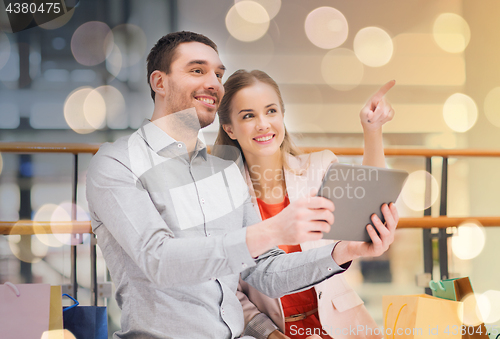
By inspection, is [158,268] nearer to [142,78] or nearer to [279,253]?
[279,253]

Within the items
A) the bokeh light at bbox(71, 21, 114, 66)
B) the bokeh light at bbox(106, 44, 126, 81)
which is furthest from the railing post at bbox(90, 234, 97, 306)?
the bokeh light at bbox(71, 21, 114, 66)

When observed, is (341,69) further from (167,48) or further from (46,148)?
(46,148)

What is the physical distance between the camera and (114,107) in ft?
9.13

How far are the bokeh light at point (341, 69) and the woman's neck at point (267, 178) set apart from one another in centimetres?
189

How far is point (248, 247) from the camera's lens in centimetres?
71

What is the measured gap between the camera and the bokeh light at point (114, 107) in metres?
2.78

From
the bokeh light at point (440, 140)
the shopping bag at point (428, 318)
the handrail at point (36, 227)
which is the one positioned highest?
the bokeh light at point (440, 140)

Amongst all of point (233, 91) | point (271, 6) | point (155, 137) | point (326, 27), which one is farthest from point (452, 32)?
point (155, 137)

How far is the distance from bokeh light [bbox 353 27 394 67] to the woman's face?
1923mm

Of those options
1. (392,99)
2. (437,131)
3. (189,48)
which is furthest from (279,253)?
(437,131)

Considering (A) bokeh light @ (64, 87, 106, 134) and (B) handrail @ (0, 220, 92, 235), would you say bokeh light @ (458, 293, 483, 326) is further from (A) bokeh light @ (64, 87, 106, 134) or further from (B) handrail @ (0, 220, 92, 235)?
(A) bokeh light @ (64, 87, 106, 134)

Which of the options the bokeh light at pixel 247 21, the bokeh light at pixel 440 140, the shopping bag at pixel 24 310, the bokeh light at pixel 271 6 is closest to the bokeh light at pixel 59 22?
the bokeh light at pixel 247 21

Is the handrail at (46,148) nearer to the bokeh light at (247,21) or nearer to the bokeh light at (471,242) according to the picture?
the bokeh light at (247,21)

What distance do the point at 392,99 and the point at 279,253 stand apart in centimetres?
245
